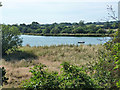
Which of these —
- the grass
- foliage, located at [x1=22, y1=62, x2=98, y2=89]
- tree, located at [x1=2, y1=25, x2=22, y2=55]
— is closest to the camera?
foliage, located at [x1=22, y1=62, x2=98, y2=89]

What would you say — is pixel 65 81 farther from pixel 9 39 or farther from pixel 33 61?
pixel 9 39

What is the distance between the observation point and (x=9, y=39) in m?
15.6

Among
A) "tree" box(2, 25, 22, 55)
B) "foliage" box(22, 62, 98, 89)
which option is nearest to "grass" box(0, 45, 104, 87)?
"tree" box(2, 25, 22, 55)

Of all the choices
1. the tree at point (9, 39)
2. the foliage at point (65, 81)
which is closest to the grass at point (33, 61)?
the tree at point (9, 39)

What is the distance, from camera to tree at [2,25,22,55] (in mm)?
15017

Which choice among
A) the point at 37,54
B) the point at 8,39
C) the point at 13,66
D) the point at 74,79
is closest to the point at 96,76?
the point at 74,79

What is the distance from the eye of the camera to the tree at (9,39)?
49.3 feet

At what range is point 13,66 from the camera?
10969 mm

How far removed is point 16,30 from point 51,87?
1192cm

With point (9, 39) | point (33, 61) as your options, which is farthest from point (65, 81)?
point (9, 39)

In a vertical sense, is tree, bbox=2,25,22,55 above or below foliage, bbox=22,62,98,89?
above

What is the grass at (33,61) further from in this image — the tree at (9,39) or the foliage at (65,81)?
the foliage at (65,81)

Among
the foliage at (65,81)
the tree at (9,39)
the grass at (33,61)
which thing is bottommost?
the grass at (33,61)

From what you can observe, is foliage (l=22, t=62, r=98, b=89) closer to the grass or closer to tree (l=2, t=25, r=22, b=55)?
the grass
